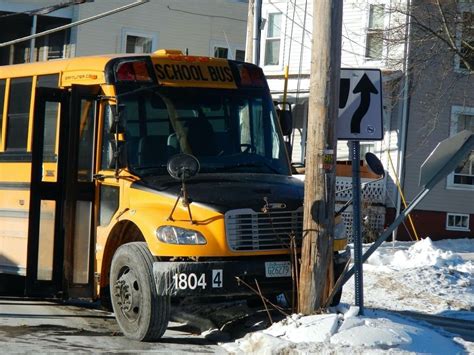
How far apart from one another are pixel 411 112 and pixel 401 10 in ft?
13.6

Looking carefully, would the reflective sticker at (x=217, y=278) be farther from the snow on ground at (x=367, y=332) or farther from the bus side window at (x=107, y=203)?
the bus side window at (x=107, y=203)

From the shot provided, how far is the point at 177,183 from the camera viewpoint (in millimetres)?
9391

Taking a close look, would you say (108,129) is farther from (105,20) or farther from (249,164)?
(105,20)

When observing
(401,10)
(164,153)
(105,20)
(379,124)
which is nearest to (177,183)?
(164,153)

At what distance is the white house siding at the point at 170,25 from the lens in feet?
95.6

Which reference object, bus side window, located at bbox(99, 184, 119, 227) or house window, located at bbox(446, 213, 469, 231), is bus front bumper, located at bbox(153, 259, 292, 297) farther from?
house window, located at bbox(446, 213, 469, 231)

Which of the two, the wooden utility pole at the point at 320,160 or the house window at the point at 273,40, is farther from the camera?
the house window at the point at 273,40

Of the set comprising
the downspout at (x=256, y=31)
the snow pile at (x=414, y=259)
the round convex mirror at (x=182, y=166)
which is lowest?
the snow pile at (x=414, y=259)

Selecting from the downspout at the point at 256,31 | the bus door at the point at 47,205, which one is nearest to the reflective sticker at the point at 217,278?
the bus door at the point at 47,205

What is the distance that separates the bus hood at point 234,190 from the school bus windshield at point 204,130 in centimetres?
29

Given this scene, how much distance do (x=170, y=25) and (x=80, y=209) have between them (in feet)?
68.1

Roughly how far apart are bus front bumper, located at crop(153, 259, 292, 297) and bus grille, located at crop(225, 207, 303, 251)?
17cm

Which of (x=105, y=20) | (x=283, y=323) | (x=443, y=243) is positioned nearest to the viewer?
(x=283, y=323)

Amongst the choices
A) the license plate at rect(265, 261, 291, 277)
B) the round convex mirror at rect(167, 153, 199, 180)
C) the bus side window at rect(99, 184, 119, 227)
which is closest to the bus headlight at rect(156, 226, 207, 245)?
the round convex mirror at rect(167, 153, 199, 180)
